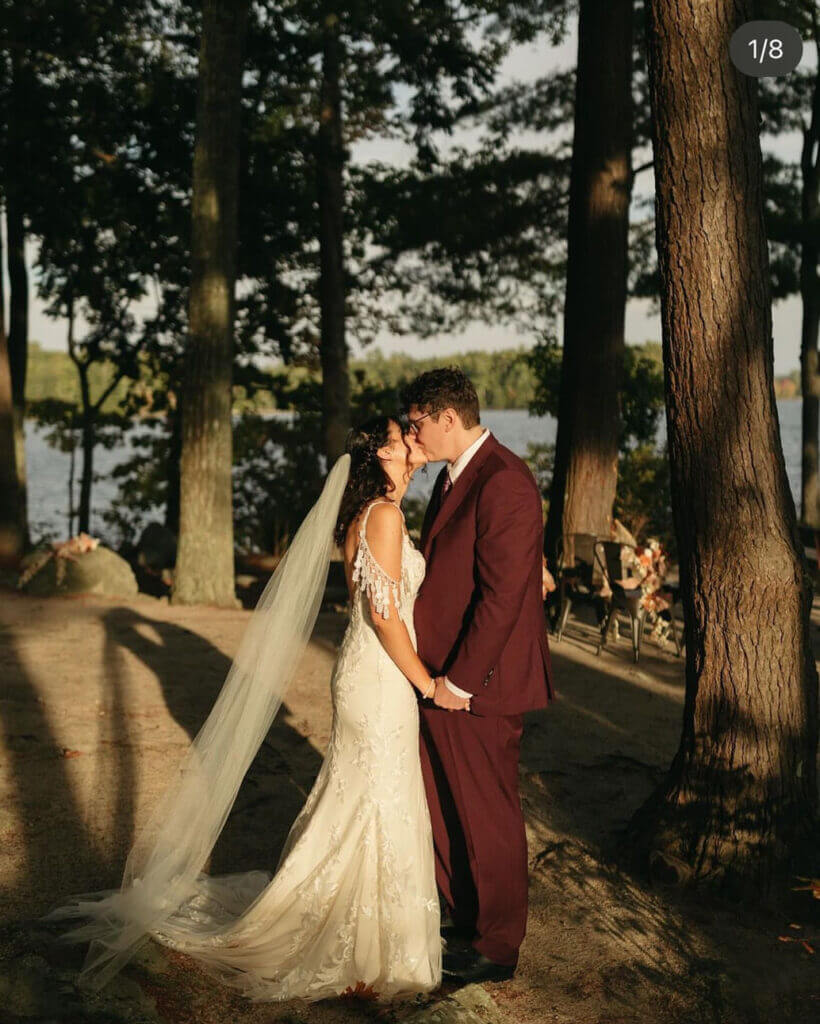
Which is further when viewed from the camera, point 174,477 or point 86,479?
point 86,479

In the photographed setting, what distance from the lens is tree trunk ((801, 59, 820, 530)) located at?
2136 cm

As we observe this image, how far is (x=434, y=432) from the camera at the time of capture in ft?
14.0

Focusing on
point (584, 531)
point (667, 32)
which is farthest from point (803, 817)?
point (584, 531)

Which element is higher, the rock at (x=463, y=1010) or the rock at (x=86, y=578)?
the rock at (x=86, y=578)

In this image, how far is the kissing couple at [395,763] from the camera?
4.14m

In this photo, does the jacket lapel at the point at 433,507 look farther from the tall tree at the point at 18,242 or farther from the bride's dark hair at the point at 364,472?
the tall tree at the point at 18,242

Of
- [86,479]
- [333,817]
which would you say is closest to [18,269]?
[86,479]

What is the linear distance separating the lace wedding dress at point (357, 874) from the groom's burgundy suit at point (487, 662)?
0.48ft

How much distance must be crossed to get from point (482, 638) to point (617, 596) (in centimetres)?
619

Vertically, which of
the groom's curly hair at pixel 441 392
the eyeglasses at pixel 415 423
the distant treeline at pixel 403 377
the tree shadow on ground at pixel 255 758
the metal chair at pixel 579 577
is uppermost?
the distant treeline at pixel 403 377

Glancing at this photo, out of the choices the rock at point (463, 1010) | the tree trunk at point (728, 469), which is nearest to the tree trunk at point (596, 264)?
the tree trunk at point (728, 469)

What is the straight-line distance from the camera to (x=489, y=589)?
162 inches

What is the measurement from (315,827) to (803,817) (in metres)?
2.34

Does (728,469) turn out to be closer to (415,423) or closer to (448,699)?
(415,423)
